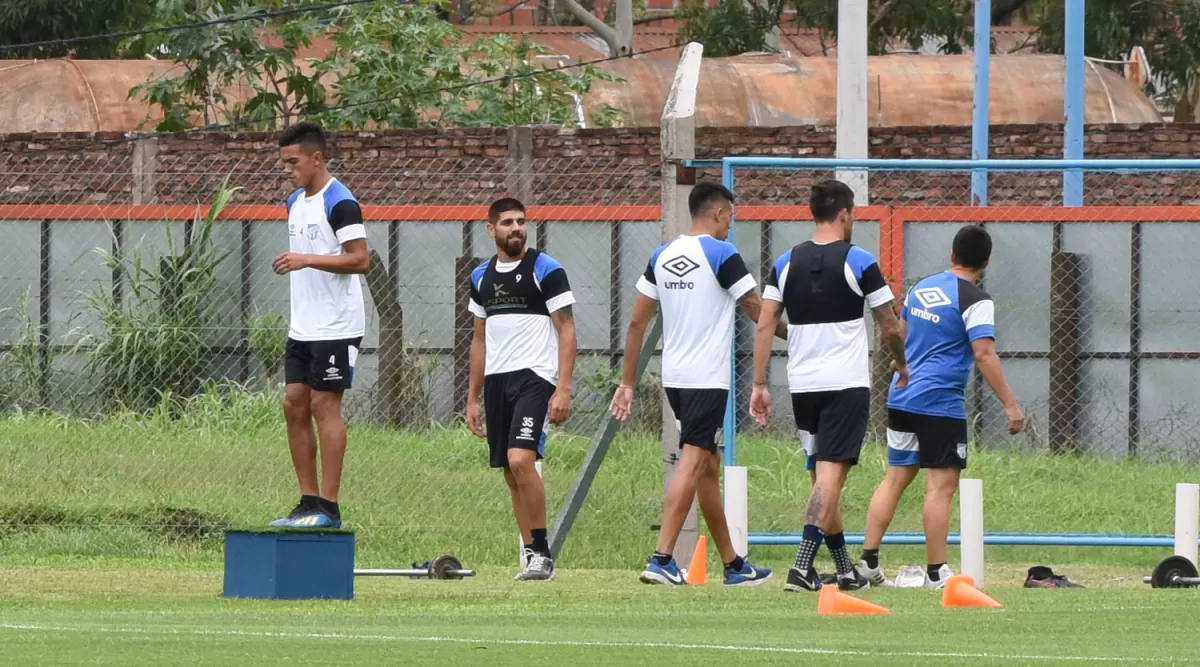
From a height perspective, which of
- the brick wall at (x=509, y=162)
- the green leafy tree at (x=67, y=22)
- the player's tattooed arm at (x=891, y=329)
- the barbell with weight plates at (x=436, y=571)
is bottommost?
the barbell with weight plates at (x=436, y=571)

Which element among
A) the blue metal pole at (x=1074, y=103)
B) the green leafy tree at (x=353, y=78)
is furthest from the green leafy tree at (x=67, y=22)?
the blue metal pole at (x=1074, y=103)

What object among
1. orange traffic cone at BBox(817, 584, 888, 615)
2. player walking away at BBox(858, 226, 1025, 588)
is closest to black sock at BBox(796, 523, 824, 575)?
player walking away at BBox(858, 226, 1025, 588)

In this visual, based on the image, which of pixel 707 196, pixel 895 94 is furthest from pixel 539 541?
pixel 895 94

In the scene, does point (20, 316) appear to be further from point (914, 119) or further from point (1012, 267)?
point (914, 119)

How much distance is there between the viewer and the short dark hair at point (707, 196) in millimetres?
9859

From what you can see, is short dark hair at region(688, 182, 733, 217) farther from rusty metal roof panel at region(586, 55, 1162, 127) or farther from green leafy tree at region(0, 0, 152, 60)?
green leafy tree at region(0, 0, 152, 60)

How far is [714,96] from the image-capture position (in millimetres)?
25953

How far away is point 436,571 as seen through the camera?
1032 cm

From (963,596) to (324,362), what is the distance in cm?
323

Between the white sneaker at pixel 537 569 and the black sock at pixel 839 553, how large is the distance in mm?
1412

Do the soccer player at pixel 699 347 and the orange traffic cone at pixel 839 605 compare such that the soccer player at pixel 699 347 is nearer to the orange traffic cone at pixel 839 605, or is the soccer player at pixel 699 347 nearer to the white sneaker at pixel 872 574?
the white sneaker at pixel 872 574

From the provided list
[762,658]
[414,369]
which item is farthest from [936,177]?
[762,658]

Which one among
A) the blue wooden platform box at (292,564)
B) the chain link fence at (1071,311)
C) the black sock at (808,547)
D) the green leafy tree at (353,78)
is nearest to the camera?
the blue wooden platform box at (292,564)

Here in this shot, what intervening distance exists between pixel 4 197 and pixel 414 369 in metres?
6.77
